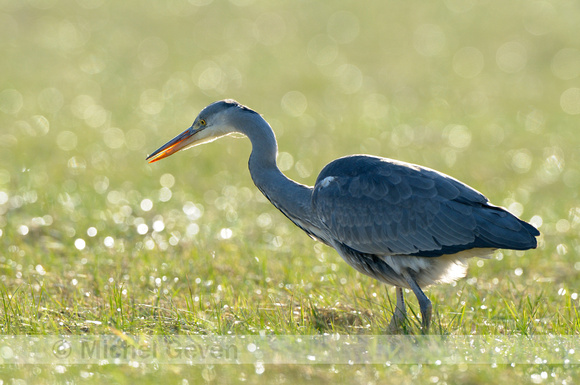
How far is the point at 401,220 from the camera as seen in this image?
16.5 feet

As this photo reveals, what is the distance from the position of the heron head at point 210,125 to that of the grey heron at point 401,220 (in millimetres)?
538

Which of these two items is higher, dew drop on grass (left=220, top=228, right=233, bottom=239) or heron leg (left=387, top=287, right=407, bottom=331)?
dew drop on grass (left=220, top=228, right=233, bottom=239)

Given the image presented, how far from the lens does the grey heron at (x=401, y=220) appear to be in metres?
4.79

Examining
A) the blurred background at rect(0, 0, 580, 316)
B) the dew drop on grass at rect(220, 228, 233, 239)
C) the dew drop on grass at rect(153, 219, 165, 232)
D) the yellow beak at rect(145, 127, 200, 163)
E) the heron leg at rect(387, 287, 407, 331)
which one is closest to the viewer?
the heron leg at rect(387, 287, 407, 331)

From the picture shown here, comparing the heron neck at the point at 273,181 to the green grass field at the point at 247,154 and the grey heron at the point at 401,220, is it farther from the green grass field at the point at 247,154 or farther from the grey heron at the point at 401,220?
the green grass field at the point at 247,154

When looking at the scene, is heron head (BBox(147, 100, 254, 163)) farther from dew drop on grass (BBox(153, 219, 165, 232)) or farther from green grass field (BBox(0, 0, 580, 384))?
dew drop on grass (BBox(153, 219, 165, 232))

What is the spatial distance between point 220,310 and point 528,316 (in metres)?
1.95

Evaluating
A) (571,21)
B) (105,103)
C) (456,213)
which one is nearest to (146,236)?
(456,213)

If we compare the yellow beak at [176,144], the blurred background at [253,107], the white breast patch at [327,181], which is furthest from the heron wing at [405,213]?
the blurred background at [253,107]

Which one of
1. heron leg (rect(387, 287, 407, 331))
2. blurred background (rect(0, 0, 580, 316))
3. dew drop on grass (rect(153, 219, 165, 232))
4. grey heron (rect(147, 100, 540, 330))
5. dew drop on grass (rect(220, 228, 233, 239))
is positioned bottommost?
heron leg (rect(387, 287, 407, 331))

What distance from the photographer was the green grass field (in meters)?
4.80

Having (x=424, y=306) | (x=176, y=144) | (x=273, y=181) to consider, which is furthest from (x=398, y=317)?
(x=176, y=144)

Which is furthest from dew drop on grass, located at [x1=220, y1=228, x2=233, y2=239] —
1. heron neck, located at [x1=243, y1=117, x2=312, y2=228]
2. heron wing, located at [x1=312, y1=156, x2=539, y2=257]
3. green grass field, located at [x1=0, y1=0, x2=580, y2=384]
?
heron wing, located at [x1=312, y1=156, x2=539, y2=257]

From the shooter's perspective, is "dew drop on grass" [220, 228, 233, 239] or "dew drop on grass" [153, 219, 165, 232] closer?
"dew drop on grass" [220, 228, 233, 239]
